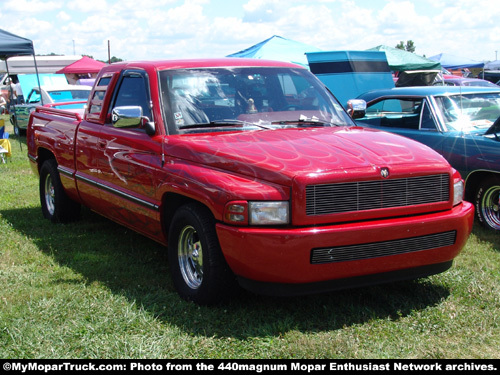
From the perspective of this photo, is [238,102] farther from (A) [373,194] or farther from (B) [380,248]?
(B) [380,248]

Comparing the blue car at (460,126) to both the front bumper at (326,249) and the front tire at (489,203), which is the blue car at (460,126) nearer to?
the front tire at (489,203)

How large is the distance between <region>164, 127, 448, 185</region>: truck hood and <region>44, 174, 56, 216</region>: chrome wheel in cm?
313

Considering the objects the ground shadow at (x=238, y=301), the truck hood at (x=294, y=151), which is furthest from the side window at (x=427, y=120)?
the ground shadow at (x=238, y=301)

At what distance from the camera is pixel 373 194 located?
3.81 metres

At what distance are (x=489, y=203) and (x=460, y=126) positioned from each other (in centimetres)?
106

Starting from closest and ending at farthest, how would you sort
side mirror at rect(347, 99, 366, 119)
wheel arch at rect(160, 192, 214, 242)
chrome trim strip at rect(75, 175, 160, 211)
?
wheel arch at rect(160, 192, 214, 242) → chrome trim strip at rect(75, 175, 160, 211) → side mirror at rect(347, 99, 366, 119)

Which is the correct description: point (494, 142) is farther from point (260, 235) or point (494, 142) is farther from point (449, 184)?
point (260, 235)

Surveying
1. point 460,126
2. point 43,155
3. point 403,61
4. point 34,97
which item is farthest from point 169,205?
point 403,61

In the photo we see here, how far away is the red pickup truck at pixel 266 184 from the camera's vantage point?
145 inches

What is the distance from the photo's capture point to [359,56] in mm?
13711

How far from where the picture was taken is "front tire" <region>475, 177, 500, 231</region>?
20.6 feet

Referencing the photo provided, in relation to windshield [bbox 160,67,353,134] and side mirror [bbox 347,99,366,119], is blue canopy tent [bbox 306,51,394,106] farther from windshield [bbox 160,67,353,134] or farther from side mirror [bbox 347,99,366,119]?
windshield [bbox 160,67,353,134]

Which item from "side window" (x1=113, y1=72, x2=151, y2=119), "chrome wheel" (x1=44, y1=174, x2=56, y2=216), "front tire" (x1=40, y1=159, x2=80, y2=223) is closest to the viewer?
"side window" (x1=113, y1=72, x2=151, y2=119)

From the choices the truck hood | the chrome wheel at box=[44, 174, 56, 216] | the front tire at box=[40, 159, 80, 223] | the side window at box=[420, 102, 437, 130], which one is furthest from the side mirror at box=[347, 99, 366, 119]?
the chrome wheel at box=[44, 174, 56, 216]
